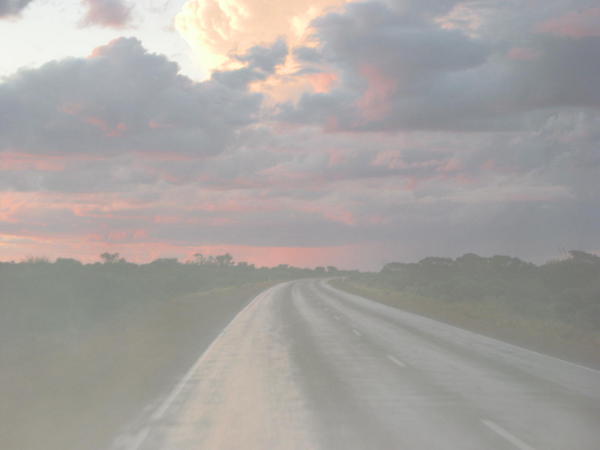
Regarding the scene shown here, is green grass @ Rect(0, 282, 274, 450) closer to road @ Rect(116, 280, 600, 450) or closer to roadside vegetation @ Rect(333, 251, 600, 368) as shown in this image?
road @ Rect(116, 280, 600, 450)

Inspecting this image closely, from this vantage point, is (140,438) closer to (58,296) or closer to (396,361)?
(396,361)

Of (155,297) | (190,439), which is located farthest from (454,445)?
(155,297)

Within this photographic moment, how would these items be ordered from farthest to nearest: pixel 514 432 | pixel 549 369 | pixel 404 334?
pixel 404 334
pixel 549 369
pixel 514 432

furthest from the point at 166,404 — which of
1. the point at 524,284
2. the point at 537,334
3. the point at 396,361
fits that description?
the point at 524,284

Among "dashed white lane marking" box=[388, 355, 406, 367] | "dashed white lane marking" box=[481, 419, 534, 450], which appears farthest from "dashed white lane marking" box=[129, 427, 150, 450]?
"dashed white lane marking" box=[388, 355, 406, 367]

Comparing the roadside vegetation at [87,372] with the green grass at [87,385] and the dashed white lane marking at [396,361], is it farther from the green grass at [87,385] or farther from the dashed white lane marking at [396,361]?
the dashed white lane marking at [396,361]

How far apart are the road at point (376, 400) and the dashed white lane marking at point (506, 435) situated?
0.01m

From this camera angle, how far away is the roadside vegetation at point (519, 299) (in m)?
21.1

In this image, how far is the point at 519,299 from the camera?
4897 centimetres

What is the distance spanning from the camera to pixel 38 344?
21.6 metres

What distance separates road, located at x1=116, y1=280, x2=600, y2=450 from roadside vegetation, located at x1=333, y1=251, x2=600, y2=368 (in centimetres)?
345

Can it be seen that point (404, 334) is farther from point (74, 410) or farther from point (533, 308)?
point (533, 308)

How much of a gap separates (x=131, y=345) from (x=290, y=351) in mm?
5329

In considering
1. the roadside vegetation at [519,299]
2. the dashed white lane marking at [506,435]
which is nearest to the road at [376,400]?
the dashed white lane marking at [506,435]
